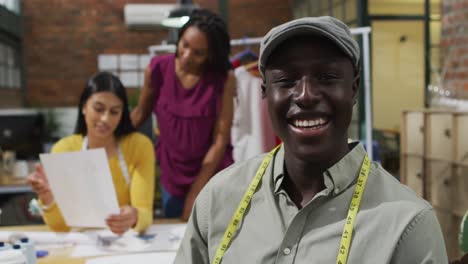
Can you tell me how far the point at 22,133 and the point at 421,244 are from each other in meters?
3.61

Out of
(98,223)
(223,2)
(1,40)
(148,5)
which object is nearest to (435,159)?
(98,223)

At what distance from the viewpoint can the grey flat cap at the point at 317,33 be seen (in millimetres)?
874

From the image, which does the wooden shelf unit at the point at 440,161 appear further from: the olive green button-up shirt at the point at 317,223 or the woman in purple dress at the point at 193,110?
the olive green button-up shirt at the point at 317,223

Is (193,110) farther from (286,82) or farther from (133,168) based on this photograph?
(286,82)

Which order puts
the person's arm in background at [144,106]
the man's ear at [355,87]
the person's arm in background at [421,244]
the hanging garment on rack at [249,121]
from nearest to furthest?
the person's arm in background at [421,244]
the man's ear at [355,87]
the person's arm in background at [144,106]
the hanging garment on rack at [249,121]

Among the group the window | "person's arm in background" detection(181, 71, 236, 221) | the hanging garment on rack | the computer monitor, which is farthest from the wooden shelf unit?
the window

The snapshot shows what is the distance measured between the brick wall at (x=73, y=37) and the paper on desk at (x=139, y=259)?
18.6 feet

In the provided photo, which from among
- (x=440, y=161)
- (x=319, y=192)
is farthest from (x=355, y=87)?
(x=440, y=161)

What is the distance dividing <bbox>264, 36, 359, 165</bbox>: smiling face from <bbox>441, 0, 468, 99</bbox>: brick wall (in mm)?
3302

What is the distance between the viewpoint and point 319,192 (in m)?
0.94

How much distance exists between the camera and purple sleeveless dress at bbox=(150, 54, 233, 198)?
2.13m

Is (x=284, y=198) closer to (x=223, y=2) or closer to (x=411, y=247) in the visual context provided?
(x=411, y=247)

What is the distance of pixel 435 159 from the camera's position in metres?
3.78

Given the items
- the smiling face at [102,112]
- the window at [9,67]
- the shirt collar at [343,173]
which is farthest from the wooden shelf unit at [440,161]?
the window at [9,67]
